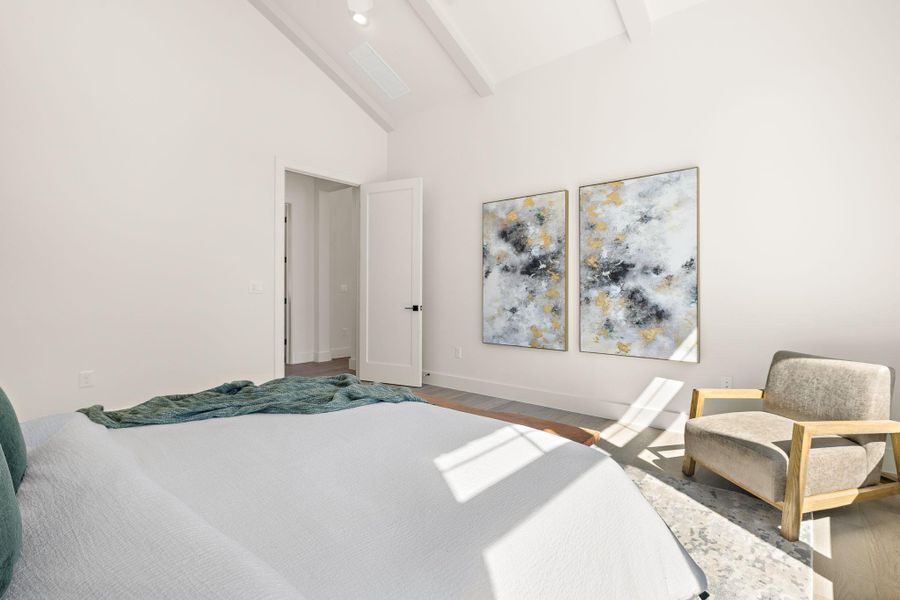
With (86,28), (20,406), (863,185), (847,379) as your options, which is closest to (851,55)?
(863,185)

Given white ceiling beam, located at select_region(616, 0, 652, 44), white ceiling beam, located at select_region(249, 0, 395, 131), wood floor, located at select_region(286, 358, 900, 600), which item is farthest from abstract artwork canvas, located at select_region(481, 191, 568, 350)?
white ceiling beam, located at select_region(249, 0, 395, 131)

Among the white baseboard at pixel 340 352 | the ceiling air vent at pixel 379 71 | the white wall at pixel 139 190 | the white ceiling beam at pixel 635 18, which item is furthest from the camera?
the white baseboard at pixel 340 352

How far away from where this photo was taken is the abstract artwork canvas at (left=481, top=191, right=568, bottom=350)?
3.88 meters

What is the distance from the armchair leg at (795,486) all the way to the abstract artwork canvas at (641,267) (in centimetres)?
133

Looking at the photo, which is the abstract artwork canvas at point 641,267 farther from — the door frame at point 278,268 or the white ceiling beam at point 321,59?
the door frame at point 278,268

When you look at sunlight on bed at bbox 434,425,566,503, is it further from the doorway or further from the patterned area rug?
the doorway

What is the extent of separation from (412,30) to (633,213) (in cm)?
258

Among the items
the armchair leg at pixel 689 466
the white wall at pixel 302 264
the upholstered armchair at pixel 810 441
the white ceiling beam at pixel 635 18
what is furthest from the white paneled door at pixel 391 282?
the upholstered armchair at pixel 810 441

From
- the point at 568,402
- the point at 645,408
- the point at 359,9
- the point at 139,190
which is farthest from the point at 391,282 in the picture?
the point at 645,408

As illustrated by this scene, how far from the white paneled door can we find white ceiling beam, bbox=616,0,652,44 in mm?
2337

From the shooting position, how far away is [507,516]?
98 centimetres

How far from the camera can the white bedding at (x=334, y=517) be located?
68 cm

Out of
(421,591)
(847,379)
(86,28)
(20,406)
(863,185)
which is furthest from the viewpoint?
(86,28)

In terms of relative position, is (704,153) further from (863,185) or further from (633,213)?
(863,185)
